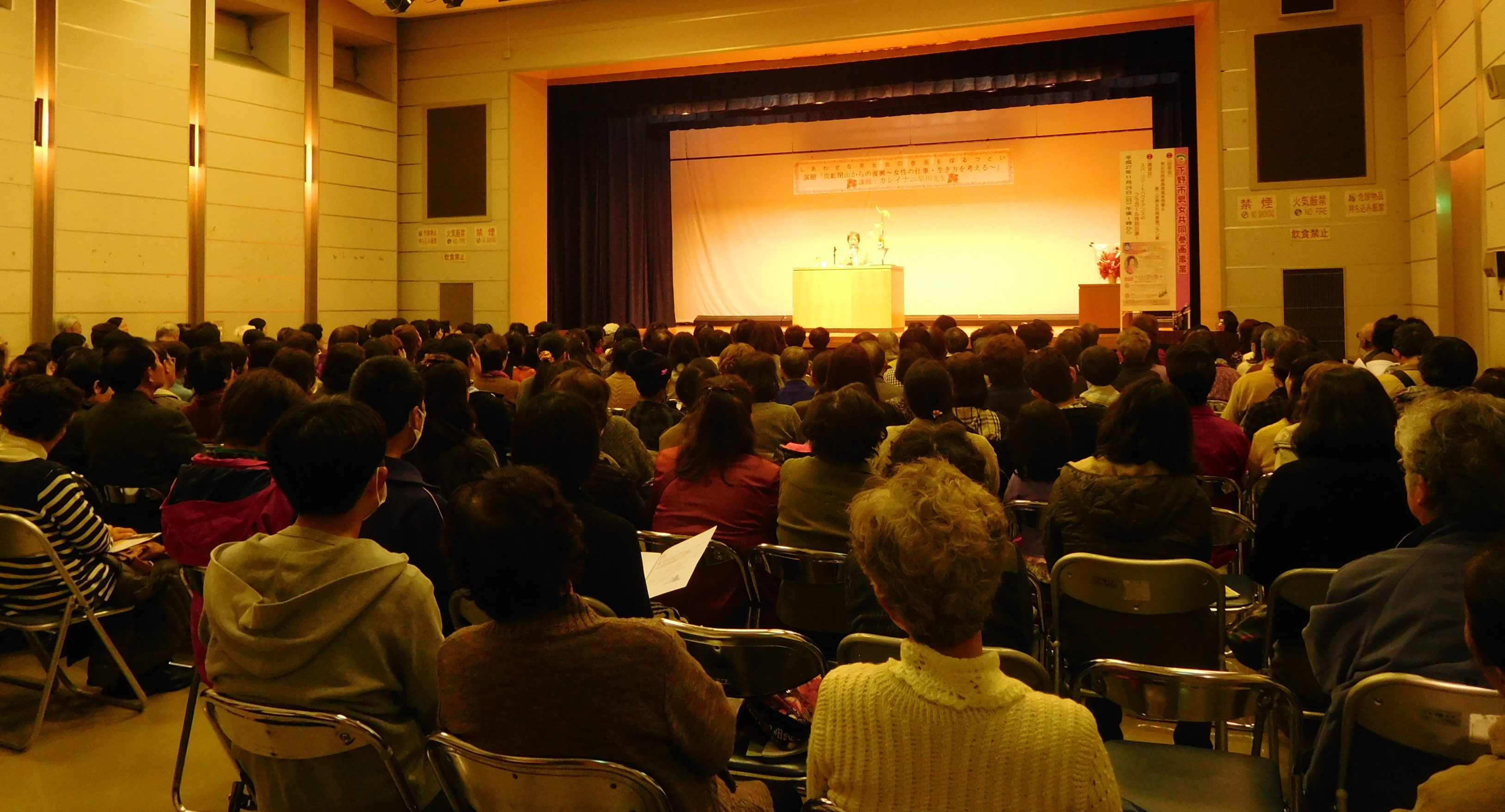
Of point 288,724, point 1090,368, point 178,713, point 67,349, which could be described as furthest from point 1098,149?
point 288,724

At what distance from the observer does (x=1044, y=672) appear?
1901 mm

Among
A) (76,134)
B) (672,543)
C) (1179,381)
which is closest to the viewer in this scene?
(672,543)

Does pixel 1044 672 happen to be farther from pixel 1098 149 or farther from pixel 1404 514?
pixel 1098 149

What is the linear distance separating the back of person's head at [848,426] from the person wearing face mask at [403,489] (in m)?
1.06

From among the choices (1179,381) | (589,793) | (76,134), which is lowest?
(589,793)

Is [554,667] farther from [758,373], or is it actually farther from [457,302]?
[457,302]

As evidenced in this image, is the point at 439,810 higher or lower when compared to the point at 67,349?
lower

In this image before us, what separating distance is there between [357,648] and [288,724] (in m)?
0.16

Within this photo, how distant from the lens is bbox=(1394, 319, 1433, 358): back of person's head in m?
5.70

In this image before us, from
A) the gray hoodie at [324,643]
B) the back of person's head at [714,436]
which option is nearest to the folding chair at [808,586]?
the back of person's head at [714,436]

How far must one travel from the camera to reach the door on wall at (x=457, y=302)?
Result: 13688 mm

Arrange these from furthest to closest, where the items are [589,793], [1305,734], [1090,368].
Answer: [1090,368], [1305,734], [589,793]

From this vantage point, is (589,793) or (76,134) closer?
(589,793)

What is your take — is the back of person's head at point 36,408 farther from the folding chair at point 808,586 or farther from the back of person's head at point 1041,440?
the back of person's head at point 1041,440
